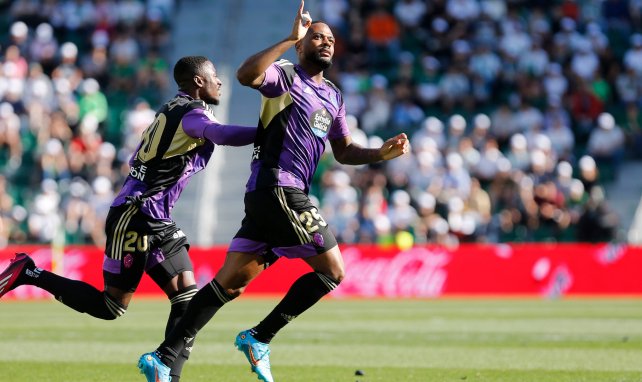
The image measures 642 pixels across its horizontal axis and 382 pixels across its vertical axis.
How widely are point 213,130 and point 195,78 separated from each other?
873 millimetres

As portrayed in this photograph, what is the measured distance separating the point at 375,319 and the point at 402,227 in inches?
265

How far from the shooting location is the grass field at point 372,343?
1037 cm

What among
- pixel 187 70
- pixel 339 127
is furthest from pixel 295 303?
pixel 187 70

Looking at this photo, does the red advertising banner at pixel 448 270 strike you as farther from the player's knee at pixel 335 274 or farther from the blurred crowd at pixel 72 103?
the player's knee at pixel 335 274

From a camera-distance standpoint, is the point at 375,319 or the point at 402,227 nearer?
the point at 375,319

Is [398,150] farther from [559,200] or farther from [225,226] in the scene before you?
[225,226]

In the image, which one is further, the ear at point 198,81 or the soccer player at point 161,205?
the ear at point 198,81

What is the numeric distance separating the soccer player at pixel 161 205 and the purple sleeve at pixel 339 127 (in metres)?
0.92

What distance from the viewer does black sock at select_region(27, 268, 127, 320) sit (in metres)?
9.18

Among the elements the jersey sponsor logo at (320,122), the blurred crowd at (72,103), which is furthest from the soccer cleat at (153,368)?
Answer: the blurred crowd at (72,103)

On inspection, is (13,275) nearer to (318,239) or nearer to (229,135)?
(229,135)

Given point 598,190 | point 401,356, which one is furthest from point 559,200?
point 401,356

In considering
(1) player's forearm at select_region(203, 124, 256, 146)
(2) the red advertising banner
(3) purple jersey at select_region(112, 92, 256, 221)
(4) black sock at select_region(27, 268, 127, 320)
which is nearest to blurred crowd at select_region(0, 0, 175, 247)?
(2) the red advertising banner

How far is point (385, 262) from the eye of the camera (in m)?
23.5
